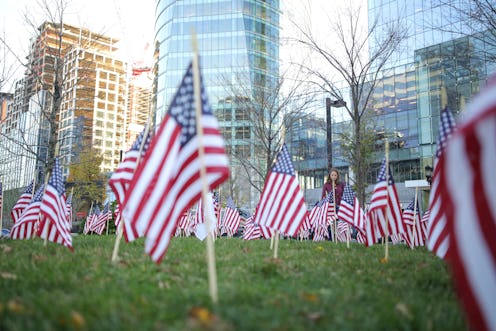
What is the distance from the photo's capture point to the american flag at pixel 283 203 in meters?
7.25

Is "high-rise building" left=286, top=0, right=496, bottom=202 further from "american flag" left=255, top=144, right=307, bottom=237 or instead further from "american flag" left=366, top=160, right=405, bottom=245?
"american flag" left=255, top=144, right=307, bottom=237

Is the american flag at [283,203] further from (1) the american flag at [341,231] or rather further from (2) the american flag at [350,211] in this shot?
(1) the american flag at [341,231]

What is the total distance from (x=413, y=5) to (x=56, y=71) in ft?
123

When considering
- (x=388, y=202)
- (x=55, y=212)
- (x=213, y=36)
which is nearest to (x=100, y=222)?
(x=55, y=212)

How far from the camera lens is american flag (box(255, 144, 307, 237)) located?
23.8ft

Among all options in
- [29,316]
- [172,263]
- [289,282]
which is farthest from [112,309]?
[172,263]

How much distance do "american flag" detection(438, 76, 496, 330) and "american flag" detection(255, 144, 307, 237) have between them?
186 inches

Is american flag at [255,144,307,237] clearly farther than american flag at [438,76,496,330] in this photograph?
Yes

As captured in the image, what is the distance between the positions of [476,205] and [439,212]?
12.3 feet

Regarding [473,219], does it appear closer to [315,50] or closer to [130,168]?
[130,168]

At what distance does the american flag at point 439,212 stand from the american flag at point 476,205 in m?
3.55

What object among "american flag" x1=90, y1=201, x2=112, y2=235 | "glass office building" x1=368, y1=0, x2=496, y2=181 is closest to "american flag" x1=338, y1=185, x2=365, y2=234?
"american flag" x1=90, y1=201, x2=112, y2=235

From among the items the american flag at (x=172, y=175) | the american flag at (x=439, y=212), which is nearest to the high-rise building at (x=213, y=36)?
the american flag at (x=439, y=212)

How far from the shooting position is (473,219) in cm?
242
